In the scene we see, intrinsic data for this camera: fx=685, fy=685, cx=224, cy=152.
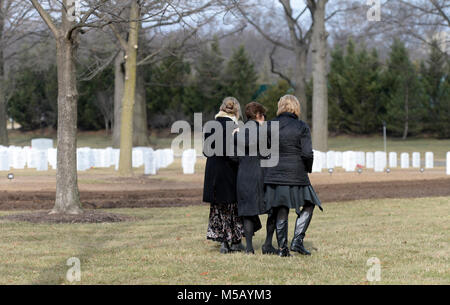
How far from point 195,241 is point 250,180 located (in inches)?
66.8

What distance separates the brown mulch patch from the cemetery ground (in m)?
0.05

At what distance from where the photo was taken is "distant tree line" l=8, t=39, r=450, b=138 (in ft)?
150

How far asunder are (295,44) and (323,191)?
19712 mm

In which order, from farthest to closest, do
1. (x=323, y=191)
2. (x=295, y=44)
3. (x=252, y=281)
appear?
(x=295, y=44)
(x=323, y=191)
(x=252, y=281)

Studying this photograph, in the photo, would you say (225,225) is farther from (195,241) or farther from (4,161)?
(4,161)

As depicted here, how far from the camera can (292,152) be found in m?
8.15

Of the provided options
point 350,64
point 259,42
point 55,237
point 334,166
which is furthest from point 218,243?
point 259,42

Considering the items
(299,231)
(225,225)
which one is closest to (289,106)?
(299,231)

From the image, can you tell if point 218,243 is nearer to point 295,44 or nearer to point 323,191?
point 323,191

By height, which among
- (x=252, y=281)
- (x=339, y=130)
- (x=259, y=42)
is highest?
(x=259, y=42)

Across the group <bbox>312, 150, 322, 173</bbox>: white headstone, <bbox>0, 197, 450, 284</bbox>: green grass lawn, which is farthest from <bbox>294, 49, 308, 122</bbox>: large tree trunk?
<bbox>0, 197, 450, 284</bbox>: green grass lawn

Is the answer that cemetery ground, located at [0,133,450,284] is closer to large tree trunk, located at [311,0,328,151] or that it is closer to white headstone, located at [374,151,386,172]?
white headstone, located at [374,151,386,172]

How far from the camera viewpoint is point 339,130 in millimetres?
49844

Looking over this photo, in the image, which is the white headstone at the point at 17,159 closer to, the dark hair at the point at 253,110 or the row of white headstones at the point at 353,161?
the row of white headstones at the point at 353,161
